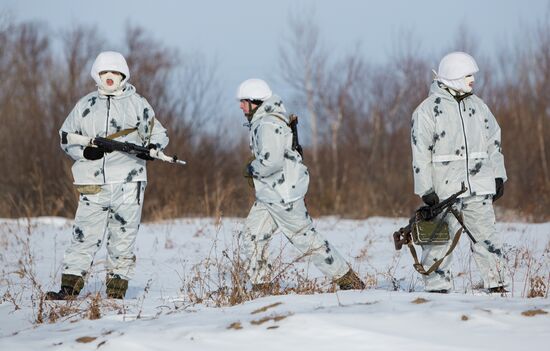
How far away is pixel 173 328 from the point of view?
5.18 m

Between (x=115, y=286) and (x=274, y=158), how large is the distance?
5.59ft

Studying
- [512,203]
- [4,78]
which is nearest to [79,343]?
[512,203]

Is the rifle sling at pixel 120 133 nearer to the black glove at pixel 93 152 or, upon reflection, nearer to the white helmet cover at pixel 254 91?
the black glove at pixel 93 152

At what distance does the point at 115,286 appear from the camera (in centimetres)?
759

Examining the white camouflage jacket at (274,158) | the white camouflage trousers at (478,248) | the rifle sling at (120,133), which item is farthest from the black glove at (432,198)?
the rifle sling at (120,133)

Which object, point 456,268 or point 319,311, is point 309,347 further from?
point 456,268

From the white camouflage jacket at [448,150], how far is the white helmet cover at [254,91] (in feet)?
4.19

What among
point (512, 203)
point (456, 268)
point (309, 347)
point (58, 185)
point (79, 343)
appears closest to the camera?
point (309, 347)

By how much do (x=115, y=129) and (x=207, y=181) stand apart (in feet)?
42.5

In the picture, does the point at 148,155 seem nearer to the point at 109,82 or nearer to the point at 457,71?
the point at 109,82

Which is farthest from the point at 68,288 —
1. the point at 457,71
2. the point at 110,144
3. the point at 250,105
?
the point at 457,71

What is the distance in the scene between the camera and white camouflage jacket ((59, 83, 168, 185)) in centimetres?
756

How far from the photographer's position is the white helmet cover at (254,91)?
7629 mm

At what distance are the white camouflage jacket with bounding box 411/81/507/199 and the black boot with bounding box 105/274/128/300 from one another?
2.55m
